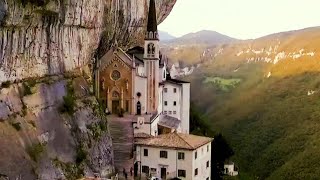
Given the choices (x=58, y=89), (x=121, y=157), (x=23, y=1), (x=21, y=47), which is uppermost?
(x=23, y=1)

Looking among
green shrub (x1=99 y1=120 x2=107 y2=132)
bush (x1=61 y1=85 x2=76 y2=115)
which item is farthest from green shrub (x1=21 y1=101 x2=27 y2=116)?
green shrub (x1=99 y1=120 x2=107 y2=132)

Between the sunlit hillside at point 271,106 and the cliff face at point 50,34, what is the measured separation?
27095 mm

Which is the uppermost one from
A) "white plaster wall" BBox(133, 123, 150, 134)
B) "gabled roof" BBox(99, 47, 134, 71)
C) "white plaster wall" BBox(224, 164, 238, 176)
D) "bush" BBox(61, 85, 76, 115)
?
"gabled roof" BBox(99, 47, 134, 71)

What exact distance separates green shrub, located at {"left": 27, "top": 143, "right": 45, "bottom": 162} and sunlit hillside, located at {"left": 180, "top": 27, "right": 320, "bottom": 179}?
33363 mm

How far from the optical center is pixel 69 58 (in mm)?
51719

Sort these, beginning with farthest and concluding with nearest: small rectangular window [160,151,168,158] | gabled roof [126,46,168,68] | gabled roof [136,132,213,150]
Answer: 1. gabled roof [126,46,168,68]
2. small rectangular window [160,151,168,158]
3. gabled roof [136,132,213,150]

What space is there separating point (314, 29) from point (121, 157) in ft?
393

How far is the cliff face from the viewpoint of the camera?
42156 mm

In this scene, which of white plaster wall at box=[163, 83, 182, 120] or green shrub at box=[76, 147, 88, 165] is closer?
green shrub at box=[76, 147, 88, 165]

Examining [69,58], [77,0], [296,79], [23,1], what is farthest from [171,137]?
[296,79]

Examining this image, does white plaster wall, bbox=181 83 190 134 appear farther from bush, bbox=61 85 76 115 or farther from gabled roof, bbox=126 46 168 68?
bush, bbox=61 85 76 115

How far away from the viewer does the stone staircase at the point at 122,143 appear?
181ft

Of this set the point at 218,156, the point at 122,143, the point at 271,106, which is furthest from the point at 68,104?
the point at 271,106

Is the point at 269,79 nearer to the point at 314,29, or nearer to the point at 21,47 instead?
the point at 314,29
